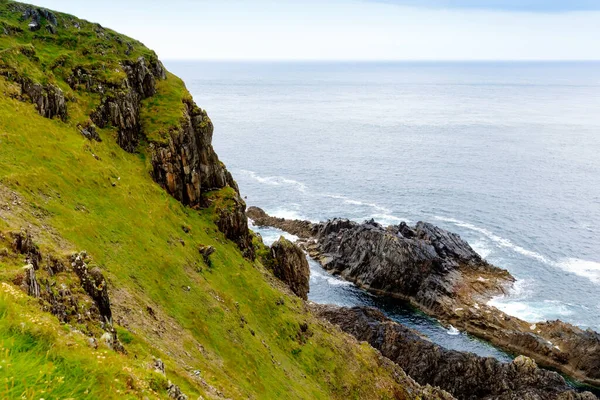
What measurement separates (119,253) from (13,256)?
1957 centimetres

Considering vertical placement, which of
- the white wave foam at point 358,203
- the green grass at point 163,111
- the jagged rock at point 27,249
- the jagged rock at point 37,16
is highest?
the jagged rock at point 37,16

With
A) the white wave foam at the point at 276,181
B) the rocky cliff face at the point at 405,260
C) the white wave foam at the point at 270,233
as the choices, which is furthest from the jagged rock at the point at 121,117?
the white wave foam at the point at 276,181

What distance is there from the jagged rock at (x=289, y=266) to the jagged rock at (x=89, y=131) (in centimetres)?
3253

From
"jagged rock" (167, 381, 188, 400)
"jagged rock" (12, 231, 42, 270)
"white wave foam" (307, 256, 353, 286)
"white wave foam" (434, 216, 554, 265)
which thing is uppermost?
Result: "jagged rock" (12, 231, 42, 270)

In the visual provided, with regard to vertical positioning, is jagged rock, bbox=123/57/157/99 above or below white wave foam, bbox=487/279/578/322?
above

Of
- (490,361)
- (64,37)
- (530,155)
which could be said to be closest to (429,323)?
(490,361)

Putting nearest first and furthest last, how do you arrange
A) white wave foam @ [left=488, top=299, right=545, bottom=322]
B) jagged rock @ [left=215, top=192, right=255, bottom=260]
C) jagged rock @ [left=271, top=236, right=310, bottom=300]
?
jagged rock @ [left=215, top=192, right=255, bottom=260], jagged rock @ [left=271, top=236, right=310, bottom=300], white wave foam @ [left=488, top=299, right=545, bottom=322]

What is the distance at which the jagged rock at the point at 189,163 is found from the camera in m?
60.6

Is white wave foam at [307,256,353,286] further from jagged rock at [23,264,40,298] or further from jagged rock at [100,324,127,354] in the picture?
jagged rock at [23,264,40,298]

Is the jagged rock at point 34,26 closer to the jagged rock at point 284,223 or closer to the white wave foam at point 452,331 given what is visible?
the jagged rock at point 284,223

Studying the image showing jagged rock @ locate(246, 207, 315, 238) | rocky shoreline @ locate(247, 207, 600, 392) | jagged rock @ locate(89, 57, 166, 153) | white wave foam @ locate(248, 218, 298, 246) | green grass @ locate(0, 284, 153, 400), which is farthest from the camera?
jagged rock @ locate(246, 207, 315, 238)

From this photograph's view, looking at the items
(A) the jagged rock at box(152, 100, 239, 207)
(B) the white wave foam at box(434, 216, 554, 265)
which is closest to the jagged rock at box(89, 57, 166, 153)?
(A) the jagged rock at box(152, 100, 239, 207)

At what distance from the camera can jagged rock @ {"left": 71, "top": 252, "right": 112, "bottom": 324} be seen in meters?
23.4

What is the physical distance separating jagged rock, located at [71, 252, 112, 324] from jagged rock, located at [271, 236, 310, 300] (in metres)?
50.6
